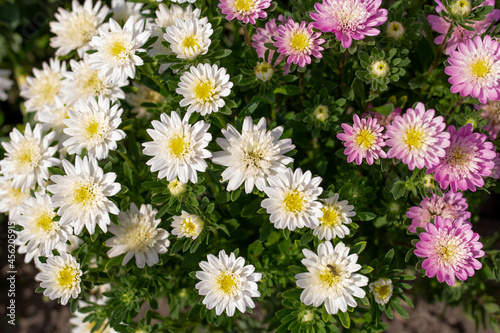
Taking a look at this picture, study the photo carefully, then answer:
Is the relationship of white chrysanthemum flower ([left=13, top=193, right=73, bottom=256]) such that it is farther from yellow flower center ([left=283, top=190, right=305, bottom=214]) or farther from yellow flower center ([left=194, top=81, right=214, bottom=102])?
yellow flower center ([left=283, top=190, right=305, bottom=214])

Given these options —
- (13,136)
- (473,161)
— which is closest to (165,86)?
(13,136)

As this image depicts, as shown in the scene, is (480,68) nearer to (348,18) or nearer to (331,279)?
(348,18)

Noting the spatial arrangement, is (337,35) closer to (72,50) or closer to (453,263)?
(453,263)

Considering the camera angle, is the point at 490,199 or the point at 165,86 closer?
the point at 165,86

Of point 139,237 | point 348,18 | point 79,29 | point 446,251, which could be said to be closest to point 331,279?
point 446,251

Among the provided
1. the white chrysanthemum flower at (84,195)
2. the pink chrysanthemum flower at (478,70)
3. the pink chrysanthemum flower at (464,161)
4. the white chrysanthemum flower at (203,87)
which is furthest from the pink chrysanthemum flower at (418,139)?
the white chrysanthemum flower at (84,195)

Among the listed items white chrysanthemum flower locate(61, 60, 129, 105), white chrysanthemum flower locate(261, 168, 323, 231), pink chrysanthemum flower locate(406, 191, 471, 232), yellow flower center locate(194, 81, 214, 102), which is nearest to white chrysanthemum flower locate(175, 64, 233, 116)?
yellow flower center locate(194, 81, 214, 102)
